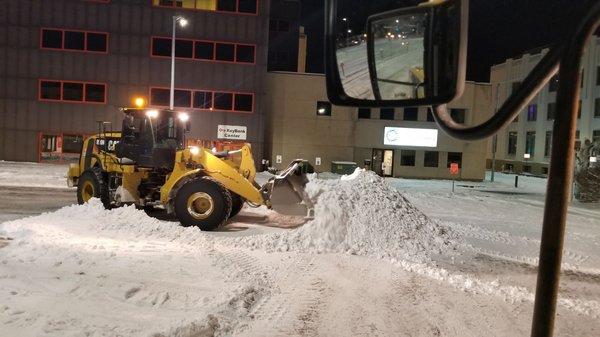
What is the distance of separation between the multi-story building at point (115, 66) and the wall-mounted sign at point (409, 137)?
966 cm

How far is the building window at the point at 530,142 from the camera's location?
205 feet

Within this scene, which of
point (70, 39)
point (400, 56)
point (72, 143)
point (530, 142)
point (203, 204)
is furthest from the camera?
point (530, 142)

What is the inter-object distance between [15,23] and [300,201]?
110ft

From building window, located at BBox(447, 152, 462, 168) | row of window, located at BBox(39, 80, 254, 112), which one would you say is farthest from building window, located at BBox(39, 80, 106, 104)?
building window, located at BBox(447, 152, 462, 168)

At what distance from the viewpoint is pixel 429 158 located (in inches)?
1668

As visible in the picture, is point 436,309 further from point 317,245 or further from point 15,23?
point 15,23

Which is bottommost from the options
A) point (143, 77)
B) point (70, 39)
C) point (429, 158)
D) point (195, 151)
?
point (429, 158)

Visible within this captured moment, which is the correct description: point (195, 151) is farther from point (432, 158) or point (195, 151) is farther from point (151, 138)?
point (432, 158)

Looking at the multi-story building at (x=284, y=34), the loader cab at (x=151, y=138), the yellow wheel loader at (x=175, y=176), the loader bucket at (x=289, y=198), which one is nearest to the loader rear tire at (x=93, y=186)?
the yellow wheel loader at (x=175, y=176)

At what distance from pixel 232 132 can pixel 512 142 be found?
41.7 metres

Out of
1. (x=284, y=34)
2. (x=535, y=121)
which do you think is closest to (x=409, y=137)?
(x=284, y=34)

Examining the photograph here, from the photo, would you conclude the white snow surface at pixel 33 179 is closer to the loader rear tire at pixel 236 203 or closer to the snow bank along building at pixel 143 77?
the snow bank along building at pixel 143 77

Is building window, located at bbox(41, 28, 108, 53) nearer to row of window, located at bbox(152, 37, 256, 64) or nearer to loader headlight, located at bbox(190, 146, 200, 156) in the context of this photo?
row of window, located at bbox(152, 37, 256, 64)

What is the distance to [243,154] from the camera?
591 inches
